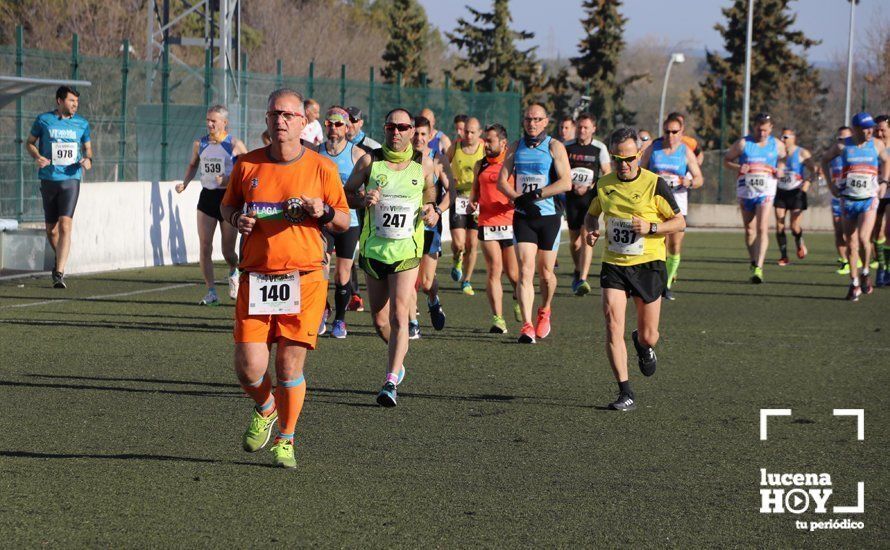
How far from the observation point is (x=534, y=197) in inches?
484

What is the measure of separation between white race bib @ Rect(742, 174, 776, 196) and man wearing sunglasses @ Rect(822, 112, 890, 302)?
1172 millimetres

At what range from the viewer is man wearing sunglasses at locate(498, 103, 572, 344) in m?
12.4

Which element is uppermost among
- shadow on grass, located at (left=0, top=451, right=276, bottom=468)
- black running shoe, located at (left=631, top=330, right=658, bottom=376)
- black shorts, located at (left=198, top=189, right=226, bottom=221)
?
black shorts, located at (left=198, top=189, right=226, bottom=221)

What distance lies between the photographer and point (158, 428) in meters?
8.17

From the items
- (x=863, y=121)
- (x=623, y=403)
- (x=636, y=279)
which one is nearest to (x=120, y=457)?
(x=623, y=403)

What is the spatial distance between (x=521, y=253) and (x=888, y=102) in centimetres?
4602

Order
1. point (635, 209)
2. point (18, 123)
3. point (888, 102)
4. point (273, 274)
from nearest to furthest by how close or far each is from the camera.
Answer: point (273, 274) < point (635, 209) < point (18, 123) < point (888, 102)

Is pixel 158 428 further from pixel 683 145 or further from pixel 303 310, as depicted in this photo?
pixel 683 145

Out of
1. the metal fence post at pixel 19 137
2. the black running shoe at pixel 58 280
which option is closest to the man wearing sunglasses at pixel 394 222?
the black running shoe at pixel 58 280

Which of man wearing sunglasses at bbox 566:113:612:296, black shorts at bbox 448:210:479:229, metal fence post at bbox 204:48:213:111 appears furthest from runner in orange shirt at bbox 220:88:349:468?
metal fence post at bbox 204:48:213:111

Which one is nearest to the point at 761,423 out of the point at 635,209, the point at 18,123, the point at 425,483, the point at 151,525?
the point at 635,209

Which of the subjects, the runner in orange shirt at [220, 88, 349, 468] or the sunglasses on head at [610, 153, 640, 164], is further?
the sunglasses on head at [610, 153, 640, 164]

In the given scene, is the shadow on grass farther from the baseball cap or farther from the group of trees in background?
the group of trees in background

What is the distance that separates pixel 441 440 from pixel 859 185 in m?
10.6
